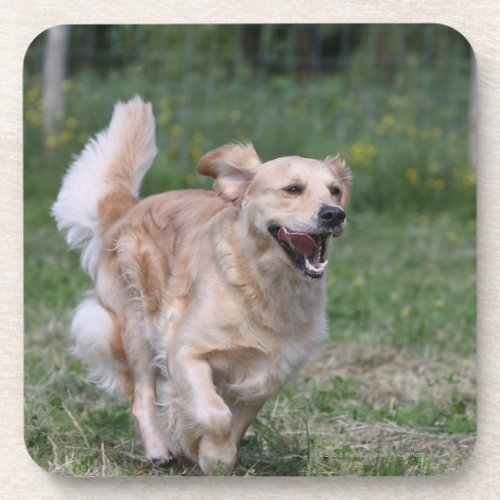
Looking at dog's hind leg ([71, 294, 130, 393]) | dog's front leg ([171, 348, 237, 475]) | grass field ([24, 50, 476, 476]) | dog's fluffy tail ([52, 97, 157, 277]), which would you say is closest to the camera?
dog's front leg ([171, 348, 237, 475])

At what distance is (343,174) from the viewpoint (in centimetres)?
340

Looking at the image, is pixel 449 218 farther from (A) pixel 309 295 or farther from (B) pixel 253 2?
(B) pixel 253 2

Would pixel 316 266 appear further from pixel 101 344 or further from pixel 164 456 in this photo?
pixel 101 344

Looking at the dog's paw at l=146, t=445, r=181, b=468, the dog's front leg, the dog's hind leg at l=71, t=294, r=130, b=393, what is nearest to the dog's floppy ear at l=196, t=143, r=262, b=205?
the dog's front leg

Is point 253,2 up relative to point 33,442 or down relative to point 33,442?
up

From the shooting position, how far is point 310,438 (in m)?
3.58

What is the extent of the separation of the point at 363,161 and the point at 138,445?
2.45 metres

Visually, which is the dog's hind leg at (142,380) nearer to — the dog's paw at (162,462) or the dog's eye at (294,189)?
the dog's paw at (162,462)

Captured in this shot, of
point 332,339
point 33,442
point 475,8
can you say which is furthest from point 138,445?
point 475,8

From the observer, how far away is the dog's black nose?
9.97 feet

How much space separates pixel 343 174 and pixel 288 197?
28 centimetres

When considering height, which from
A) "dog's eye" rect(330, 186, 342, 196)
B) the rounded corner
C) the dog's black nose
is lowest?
the dog's black nose

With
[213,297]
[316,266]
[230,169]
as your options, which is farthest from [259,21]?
[213,297]

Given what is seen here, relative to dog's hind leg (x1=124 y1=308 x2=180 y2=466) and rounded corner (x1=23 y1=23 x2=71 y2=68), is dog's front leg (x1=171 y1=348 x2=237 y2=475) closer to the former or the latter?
dog's hind leg (x1=124 y1=308 x2=180 y2=466)
